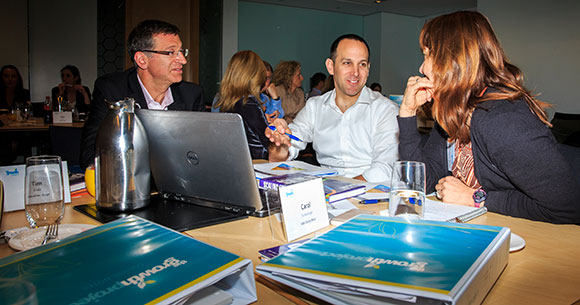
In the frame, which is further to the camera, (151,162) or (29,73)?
(29,73)

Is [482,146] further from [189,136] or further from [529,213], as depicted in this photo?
[189,136]

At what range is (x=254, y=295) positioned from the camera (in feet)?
2.18

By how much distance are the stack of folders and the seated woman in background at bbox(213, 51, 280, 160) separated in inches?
101

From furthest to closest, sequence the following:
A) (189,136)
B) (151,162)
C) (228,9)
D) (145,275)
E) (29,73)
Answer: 1. (228,9)
2. (29,73)
3. (151,162)
4. (189,136)
5. (145,275)

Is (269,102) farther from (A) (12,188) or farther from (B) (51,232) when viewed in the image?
(B) (51,232)

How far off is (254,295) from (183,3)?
7659mm

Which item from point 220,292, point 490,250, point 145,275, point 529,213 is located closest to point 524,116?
point 529,213

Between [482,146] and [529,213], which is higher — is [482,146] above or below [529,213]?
above

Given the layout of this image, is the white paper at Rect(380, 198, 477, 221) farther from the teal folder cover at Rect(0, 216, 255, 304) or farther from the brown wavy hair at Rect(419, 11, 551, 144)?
the teal folder cover at Rect(0, 216, 255, 304)

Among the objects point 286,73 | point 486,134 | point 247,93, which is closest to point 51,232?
point 486,134

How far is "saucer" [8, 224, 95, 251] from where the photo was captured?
2.97 ft

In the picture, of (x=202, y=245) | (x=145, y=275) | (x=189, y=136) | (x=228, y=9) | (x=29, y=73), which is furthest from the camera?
(x=228, y=9)

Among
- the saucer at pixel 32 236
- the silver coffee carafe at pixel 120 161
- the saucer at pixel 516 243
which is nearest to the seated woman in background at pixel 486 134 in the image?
the saucer at pixel 516 243

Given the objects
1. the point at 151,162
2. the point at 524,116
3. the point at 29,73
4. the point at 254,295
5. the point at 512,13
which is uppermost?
the point at 512,13
